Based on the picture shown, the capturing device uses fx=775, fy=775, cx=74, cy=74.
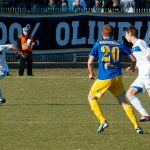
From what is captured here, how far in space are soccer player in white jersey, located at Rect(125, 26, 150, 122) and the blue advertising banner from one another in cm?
1453

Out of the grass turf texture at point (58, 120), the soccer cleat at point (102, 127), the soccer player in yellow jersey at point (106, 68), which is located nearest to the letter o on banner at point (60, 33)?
the grass turf texture at point (58, 120)

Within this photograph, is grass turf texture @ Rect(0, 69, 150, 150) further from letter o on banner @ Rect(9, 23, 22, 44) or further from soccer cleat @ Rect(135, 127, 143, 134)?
letter o on banner @ Rect(9, 23, 22, 44)

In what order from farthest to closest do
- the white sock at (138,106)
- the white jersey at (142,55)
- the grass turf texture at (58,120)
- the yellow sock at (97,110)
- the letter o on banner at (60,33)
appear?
the letter o on banner at (60,33), the white jersey at (142,55), the white sock at (138,106), the yellow sock at (97,110), the grass turf texture at (58,120)

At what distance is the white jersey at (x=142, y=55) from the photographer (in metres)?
14.8

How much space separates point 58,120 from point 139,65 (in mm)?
1923

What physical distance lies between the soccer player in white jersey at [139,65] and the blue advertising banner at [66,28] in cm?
1453

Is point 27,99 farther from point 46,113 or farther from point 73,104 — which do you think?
point 46,113

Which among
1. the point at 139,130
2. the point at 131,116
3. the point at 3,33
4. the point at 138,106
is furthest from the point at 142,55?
the point at 3,33

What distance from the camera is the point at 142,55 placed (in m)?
14.9

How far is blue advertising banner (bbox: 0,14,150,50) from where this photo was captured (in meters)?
29.2

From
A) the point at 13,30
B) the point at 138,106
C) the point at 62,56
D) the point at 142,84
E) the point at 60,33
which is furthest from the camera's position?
the point at 60,33

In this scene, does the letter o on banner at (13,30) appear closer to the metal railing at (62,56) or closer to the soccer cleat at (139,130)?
the metal railing at (62,56)

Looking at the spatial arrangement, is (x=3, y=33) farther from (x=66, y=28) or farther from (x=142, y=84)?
(x=142, y=84)

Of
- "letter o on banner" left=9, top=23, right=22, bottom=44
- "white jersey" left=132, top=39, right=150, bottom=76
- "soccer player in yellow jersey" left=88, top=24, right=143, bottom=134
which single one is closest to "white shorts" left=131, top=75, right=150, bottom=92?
"white jersey" left=132, top=39, right=150, bottom=76
